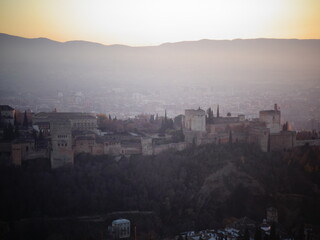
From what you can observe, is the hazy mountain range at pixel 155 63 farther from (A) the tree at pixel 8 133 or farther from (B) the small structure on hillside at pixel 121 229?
(B) the small structure on hillside at pixel 121 229

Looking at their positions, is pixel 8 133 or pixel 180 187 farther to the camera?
pixel 180 187

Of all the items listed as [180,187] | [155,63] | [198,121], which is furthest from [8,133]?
[155,63]

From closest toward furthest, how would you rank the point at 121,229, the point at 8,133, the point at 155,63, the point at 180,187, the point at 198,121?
the point at 121,229, the point at 8,133, the point at 180,187, the point at 198,121, the point at 155,63

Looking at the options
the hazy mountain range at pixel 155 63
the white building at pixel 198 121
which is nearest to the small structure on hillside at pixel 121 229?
the white building at pixel 198 121

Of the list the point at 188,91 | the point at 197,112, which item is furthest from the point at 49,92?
the point at 197,112

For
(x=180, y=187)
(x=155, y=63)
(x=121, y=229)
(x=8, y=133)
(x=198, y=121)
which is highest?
(x=155, y=63)

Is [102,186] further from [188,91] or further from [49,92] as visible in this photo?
[188,91]

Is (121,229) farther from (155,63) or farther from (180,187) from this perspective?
(155,63)
